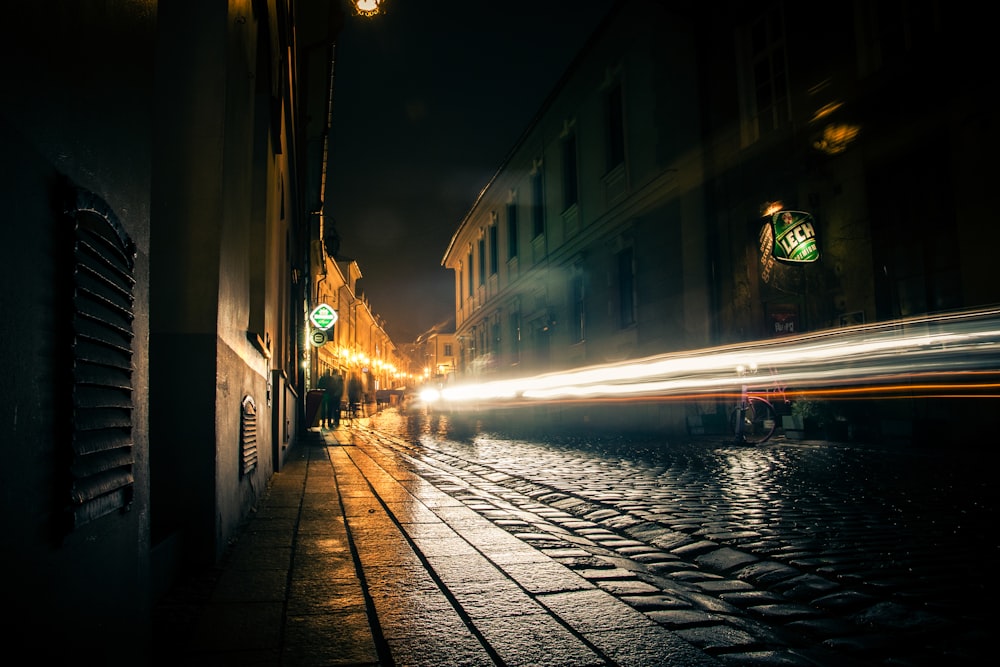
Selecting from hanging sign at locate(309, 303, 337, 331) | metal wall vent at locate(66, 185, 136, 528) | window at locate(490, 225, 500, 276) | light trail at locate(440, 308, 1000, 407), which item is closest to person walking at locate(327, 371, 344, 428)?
hanging sign at locate(309, 303, 337, 331)

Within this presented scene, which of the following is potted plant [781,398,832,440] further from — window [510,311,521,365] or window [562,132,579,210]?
window [510,311,521,365]

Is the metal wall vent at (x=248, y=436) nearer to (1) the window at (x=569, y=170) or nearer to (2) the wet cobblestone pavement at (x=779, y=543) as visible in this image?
(2) the wet cobblestone pavement at (x=779, y=543)

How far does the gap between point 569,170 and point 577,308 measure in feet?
16.5

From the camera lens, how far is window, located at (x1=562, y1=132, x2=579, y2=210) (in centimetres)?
2297

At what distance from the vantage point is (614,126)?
19.7 metres

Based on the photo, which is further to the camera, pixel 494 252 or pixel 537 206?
pixel 494 252

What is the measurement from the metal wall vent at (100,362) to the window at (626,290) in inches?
663

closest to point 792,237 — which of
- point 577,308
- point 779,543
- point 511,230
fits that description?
point 779,543

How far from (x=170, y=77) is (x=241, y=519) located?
A: 2.94m

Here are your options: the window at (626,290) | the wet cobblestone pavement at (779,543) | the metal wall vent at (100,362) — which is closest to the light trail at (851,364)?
the wet cobblestone pavement at (779,543)

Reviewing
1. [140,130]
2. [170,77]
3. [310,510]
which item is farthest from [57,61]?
[310,510]

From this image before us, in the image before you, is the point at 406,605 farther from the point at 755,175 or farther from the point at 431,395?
the point at 431,395

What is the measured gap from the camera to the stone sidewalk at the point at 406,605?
2420mm

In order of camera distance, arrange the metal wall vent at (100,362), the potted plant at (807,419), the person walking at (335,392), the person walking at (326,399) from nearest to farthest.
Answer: the metal wall vent at (100,362) → the potted plant at (807,419) → the person walking at (326,399) → the person walking at (335,392)
